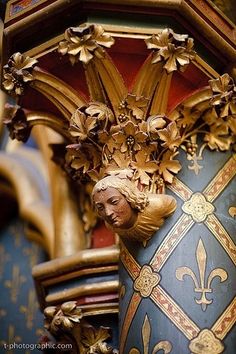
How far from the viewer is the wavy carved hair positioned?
6.61 feet

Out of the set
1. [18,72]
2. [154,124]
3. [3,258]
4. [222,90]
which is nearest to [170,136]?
[154,124]

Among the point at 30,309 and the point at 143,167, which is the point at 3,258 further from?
the point at 143,167

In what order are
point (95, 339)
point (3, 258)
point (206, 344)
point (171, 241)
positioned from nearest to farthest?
point (206, 344), point (171, 241), point (95, 339), point (3, 258)

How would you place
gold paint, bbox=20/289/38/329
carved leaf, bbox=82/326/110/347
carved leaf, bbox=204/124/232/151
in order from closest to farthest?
carved leaf, bbox=204/124/232/151, carved leaf, bbox=82/326/110/347, gold paint, bbox=20/289/38/329

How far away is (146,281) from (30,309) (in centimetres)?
121

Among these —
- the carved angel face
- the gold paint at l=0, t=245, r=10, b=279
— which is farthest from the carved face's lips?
the gold paint at l=0, t=245, r=10, b=279

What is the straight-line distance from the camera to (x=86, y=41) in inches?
79.4

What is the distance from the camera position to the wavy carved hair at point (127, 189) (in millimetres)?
2014

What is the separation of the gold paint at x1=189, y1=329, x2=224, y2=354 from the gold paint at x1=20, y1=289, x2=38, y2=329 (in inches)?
49.9

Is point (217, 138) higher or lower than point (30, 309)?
lower

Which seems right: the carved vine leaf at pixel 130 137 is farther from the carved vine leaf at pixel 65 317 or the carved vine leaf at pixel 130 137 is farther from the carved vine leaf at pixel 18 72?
the carved vine leaf at pixel 65 317

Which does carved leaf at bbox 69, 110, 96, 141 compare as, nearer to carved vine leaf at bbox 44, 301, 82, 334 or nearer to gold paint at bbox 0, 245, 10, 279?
carved vine leaf at bbox 44, 301, 82, 334

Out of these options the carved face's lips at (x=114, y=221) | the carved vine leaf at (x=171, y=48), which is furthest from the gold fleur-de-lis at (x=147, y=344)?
the carved vine leaf at (x=171, y=48)

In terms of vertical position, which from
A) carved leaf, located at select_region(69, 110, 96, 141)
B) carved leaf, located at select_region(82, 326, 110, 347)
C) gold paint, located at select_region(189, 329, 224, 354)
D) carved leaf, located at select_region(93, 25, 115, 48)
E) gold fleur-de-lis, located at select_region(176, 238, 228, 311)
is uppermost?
carved leaf, located at select_region(93, 25, 115, 48)
